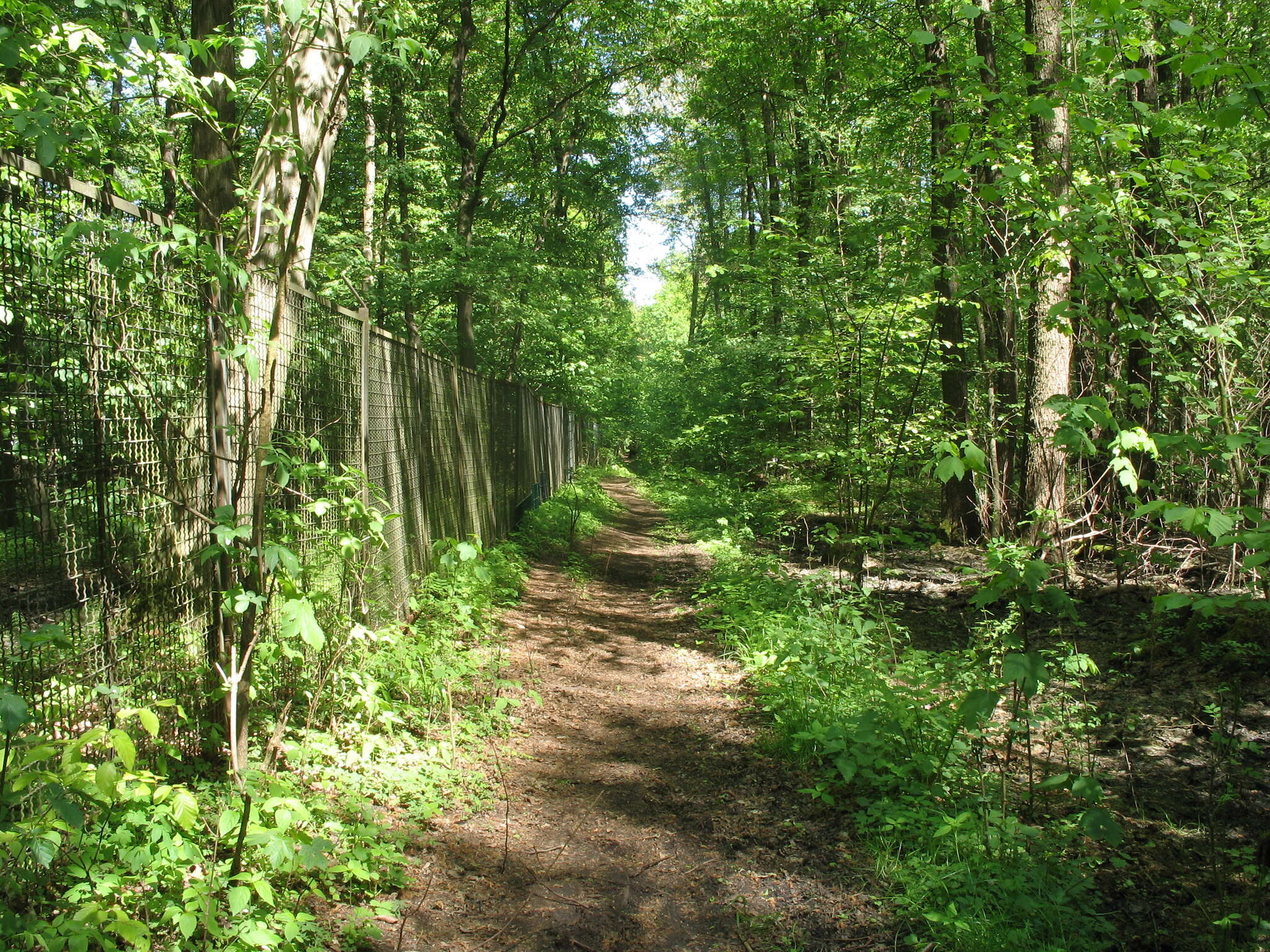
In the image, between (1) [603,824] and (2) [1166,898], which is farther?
(1) [603,824]

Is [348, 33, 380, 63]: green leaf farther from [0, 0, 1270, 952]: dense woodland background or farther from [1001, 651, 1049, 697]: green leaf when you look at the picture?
[1001, 651, 1049, 697]: green leaf

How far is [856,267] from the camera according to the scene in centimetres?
744

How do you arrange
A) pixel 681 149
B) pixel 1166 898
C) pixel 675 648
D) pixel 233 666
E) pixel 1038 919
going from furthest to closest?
pixel 681 149, pixel 675 648, pixel 1166 898, pixel 1038 919, pixel 233 666

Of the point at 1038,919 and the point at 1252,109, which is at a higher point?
the point at 1252,109

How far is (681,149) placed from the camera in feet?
73.0

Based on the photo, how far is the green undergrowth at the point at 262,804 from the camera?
1.96 meters

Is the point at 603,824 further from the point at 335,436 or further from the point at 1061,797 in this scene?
the point at 335,436

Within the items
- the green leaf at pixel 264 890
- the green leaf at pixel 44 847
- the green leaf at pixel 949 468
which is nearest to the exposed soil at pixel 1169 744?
the green leaf at pixel 949 468

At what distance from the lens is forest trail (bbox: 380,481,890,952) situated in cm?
283

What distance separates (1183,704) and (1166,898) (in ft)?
9.19

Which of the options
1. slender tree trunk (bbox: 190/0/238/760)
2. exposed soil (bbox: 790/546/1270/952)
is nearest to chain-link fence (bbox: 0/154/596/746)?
slender tree trunk (bbox: 190/0/238/760)

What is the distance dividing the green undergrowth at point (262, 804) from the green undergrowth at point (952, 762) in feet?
6.10

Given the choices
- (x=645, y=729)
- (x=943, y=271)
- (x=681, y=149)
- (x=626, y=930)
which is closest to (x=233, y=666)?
(x=626, y=930)

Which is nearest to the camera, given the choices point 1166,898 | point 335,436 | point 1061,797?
point 1166,898
